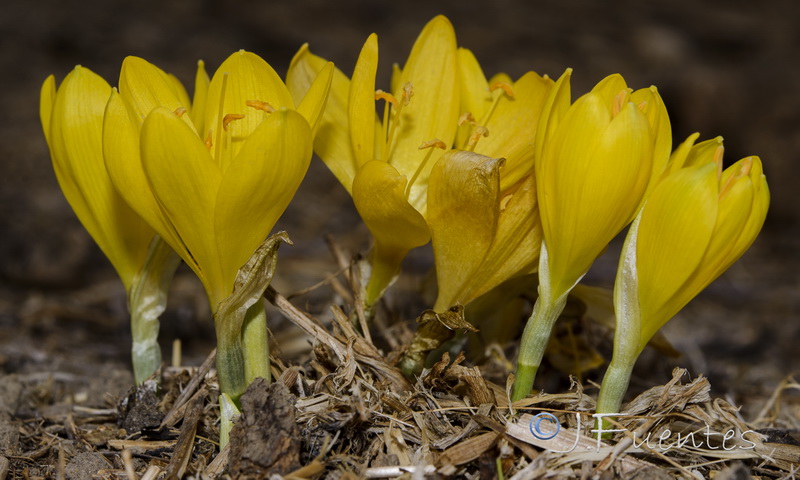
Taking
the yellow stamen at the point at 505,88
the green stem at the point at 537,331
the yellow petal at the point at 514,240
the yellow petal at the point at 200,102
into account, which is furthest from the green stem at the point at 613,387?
the yellow petal at the point at 200,102

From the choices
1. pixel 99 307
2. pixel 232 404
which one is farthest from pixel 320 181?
pixel 232 404

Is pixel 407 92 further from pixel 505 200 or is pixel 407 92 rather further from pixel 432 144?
pixel 505 200

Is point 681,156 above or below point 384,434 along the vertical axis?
above

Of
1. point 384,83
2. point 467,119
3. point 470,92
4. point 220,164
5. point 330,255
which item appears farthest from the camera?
point 384,83

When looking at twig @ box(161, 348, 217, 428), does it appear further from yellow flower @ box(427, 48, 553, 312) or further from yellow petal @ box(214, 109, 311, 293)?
yellow flower @ box(427, 48, 553, 312)

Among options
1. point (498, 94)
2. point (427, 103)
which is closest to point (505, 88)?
point (498, 94)

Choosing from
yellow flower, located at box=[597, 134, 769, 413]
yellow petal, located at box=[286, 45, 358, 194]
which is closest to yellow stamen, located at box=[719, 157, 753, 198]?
yellow flower, located at box=[597, 134, 769, 413]

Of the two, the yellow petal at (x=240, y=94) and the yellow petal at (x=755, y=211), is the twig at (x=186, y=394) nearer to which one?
the yellow petal at (x=240, y=94)

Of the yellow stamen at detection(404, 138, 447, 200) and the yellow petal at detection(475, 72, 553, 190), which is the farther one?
the yellow petal at detection(475, 72, 553, 190)
